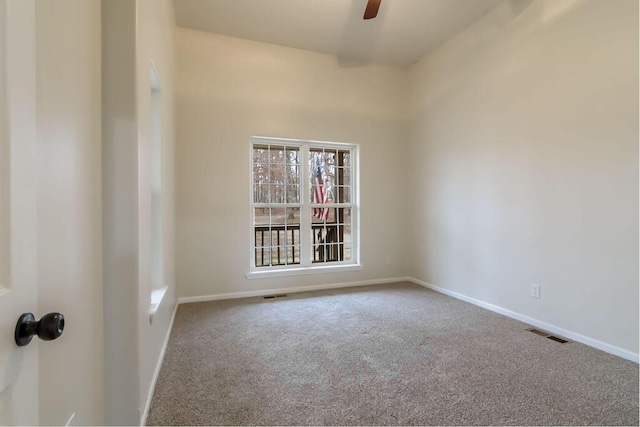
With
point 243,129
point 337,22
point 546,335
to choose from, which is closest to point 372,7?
point 337,22

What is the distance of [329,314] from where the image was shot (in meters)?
3.27

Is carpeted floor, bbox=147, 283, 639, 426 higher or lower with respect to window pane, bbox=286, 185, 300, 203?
lower

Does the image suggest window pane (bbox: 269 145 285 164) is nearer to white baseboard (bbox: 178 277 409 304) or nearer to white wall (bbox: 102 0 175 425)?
white baseboard (bbox: 178 277 409 304)

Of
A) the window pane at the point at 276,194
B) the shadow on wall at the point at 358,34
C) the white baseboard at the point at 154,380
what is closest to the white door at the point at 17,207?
the white baseboard at the point at 154,380

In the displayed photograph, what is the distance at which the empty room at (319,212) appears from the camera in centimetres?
106

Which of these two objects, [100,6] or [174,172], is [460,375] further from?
[174,172]

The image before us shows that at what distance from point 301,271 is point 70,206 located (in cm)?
327

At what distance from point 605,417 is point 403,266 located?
3.15 meters

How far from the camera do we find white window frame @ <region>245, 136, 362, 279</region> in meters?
4.04

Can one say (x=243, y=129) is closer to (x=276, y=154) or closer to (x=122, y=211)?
(x=276, y=154)

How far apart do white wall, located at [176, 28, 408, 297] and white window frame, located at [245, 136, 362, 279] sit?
0.09m

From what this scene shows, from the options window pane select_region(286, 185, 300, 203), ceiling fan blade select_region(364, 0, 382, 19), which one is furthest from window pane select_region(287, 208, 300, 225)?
ceiling fan blade select_region(364, 0, 382, 19)

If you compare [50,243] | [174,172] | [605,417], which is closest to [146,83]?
[50,243]

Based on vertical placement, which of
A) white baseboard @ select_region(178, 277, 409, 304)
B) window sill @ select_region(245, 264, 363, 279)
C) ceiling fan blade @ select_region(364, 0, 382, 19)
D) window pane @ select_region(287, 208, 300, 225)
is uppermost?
ceiling fan blade @ select_region(364, 0, 382, 19)
